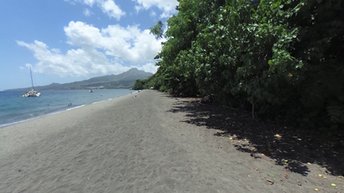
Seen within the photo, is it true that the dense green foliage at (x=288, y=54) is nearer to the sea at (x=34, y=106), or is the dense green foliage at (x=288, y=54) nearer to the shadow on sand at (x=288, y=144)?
the shadow on sand at (x=288, y=144)

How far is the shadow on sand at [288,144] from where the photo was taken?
7977mm

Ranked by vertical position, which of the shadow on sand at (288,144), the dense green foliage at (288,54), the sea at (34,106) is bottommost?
the sea at (34,106)

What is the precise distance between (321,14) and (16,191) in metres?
8.97

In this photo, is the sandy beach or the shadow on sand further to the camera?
the shadow on sand

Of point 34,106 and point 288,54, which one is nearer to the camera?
point 288,54

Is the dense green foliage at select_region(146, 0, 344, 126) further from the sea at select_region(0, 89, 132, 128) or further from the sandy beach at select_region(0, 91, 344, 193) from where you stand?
the sea at select_region(0, 89, 132, 128)

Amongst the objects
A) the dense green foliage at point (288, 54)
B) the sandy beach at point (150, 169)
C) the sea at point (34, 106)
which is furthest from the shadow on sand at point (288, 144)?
the sea at point (34, 106)

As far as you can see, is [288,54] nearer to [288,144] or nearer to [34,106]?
[288,144]

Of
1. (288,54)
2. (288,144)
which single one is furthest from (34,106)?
(288,54)

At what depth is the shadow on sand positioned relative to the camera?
798 centimetres

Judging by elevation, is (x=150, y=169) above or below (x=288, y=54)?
below

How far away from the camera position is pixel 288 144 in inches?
379

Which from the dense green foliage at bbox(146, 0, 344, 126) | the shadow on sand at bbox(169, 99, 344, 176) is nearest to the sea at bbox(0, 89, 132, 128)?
the shadow on sand at bbox(169, 99, 344, 176)

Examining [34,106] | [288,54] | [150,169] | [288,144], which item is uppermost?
[288,54]
